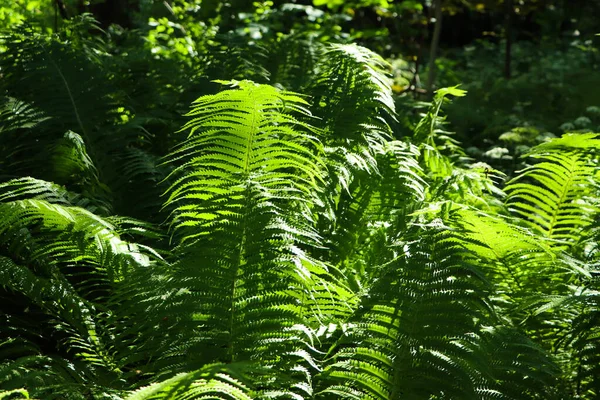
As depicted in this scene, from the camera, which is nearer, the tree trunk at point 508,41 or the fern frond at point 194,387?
the fern frond at point 194,387

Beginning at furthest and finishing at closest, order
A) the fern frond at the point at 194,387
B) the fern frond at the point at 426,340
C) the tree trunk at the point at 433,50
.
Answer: the tree trunk at the point at 433,50 < the fern frond at the point at 426,340 < the fern frond at the point at 194,387

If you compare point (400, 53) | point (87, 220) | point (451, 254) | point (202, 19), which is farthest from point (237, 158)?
point (400, 53)

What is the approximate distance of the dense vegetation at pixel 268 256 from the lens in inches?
73.4

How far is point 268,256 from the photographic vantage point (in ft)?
6.32

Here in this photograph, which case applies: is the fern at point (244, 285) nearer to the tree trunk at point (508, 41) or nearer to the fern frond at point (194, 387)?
the fern frond at point (194, 387)

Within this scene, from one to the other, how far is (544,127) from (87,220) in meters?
4.33

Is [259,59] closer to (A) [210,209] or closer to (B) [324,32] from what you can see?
(B) [324,32]

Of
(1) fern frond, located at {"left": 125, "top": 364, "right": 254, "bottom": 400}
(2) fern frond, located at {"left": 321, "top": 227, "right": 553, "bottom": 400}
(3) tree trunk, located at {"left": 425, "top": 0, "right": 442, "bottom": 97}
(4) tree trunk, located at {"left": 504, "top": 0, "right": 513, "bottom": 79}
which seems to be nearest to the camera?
(1) fern frond, located at {"left": 125, "top": 364, "right": 254, "bottom": 400}

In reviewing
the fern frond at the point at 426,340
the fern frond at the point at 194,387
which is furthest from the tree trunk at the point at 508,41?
the fern frond at the point at 194,387

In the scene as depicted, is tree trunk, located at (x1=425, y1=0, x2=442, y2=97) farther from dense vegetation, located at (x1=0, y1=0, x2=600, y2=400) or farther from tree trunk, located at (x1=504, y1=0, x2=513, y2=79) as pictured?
dense vegetation, located at (x1=0, y1=0, x2=600, y2=400)

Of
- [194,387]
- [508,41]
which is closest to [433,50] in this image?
[508,41]

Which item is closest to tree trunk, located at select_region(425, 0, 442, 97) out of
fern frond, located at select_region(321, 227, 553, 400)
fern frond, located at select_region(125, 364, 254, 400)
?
fern frond, located at select_region(321, 227, 553, 400)

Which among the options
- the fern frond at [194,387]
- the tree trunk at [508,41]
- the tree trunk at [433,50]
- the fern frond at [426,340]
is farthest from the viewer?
the tree trunk at [508,41]

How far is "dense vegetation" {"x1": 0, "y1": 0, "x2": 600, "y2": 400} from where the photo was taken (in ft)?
6.12
